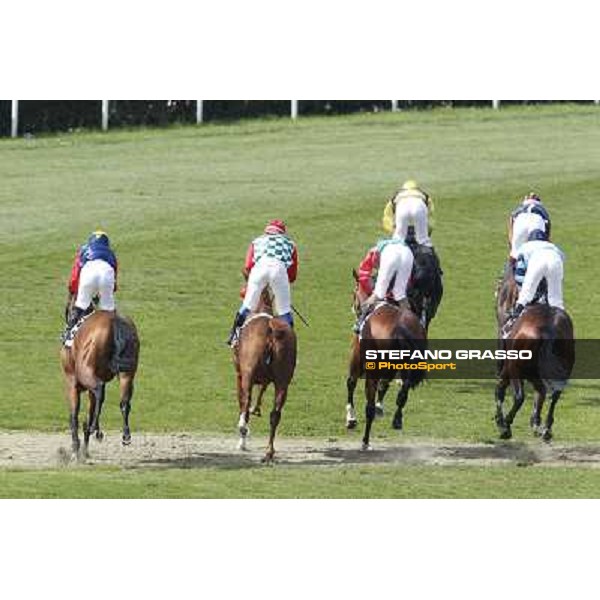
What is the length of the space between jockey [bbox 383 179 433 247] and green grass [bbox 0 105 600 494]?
2.89 metres

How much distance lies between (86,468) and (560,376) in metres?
6.49

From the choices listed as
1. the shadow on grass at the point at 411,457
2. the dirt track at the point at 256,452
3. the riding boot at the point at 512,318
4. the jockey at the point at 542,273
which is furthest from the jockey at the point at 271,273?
the jockey at the point at 542,273

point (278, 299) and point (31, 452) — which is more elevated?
point (278, 299)

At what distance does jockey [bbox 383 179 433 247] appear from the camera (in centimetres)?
3300

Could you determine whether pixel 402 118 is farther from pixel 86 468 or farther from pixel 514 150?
pixel 86 468

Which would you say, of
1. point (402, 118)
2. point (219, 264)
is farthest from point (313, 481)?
point (402, 118)

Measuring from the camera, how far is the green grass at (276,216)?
3494 cm

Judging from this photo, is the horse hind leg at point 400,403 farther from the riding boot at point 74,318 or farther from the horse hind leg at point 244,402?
the riding boot at point 74,318

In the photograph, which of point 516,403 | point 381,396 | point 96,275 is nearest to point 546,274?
point 516,403

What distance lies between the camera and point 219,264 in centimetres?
4566

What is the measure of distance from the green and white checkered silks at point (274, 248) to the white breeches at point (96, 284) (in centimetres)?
202

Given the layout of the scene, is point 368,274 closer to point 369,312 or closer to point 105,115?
point 369,312
